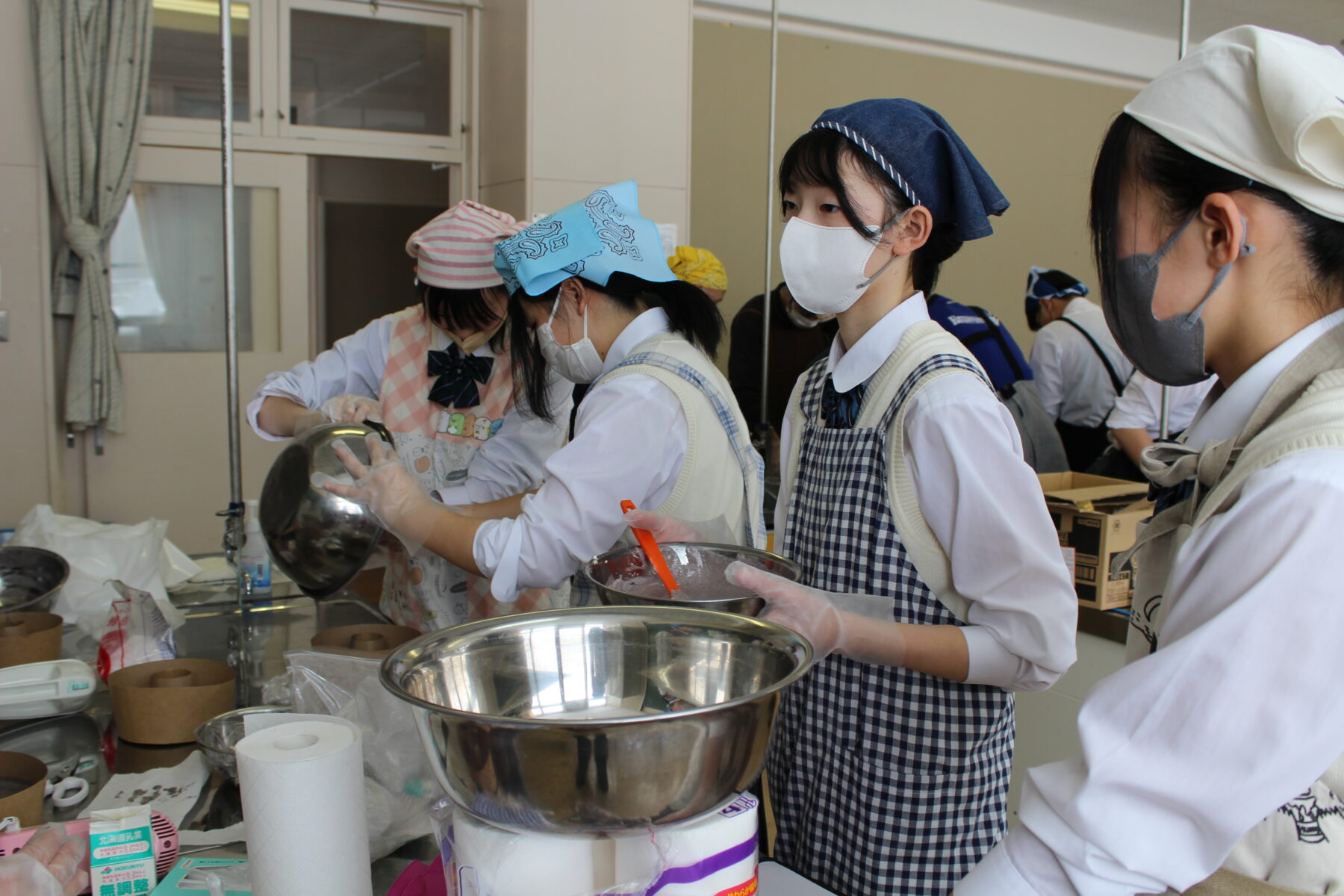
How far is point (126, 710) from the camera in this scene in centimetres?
129

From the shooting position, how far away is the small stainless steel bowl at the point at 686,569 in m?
1.14

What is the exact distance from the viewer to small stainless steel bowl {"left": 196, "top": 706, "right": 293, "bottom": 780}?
1.16 m

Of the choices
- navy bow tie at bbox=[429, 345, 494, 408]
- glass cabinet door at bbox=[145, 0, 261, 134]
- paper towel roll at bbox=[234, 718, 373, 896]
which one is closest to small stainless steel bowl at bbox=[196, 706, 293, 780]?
paper towel roll at bbox=[234, 718, 373, 896]

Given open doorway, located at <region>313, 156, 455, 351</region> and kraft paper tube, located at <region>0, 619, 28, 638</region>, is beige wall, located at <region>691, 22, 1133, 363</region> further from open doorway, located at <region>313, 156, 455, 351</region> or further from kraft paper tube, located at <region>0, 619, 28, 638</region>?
kraft paper tube, located at <region>0, 619, 28, 638</region>

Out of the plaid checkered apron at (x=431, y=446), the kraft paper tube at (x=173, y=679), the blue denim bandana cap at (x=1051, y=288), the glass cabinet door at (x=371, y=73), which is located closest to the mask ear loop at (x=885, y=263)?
the plaid checkered apron at (x=431, y=446)

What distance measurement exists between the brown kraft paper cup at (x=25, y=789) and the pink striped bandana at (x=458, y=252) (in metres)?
1.04

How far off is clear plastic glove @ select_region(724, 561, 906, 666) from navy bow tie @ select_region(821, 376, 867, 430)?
246mm

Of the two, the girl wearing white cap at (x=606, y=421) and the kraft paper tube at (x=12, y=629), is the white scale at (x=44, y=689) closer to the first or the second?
the kraft paper tube at (x=12, y=629)

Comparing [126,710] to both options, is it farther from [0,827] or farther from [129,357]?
[129,357]

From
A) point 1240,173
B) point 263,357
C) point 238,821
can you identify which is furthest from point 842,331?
point 263,357

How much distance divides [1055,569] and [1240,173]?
485mm

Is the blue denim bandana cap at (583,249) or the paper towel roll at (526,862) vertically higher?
the blue denim bandana cap at (583,249)

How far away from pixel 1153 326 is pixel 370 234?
17.0 feet

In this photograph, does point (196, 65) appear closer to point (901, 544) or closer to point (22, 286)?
point (22, 286)
